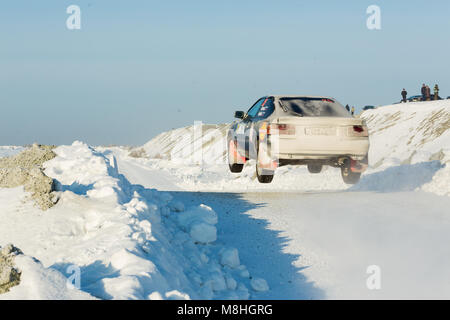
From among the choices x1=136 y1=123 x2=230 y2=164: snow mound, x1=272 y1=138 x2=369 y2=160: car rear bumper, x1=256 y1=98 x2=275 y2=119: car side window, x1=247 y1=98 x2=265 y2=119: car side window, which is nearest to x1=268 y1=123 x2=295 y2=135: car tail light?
x1=272 y1=138 x2=369 y2=160: car rear bumper

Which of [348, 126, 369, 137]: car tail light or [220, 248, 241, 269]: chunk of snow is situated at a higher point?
[348, 126, 369, 137]: car tail light

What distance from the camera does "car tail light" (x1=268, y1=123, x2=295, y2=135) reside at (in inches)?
346

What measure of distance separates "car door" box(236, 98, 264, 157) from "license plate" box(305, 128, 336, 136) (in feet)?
4.30

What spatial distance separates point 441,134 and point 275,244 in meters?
21.1

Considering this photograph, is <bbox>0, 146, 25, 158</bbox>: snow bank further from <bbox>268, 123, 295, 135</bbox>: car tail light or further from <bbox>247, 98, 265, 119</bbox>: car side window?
<bbox>268, 123, 295, 135</bbox>: car tail light

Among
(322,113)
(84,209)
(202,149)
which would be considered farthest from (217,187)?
(202,149)

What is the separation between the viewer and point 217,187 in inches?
901

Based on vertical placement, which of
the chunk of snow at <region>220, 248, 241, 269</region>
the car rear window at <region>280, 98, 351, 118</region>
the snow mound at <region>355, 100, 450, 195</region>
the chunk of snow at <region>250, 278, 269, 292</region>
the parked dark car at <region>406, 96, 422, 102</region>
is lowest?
the chunk of snow at <region>250, 278, 269, 292</region>

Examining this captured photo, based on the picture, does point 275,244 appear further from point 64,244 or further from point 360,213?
point 64,244

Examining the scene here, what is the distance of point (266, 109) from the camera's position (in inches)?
386

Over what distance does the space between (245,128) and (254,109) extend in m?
0.64

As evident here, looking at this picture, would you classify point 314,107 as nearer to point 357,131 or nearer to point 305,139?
point 357,131

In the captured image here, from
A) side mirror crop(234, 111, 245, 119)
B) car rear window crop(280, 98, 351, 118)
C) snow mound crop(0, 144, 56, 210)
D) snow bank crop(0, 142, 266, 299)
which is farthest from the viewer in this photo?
side mirror crop(234, 111, 245, 119)

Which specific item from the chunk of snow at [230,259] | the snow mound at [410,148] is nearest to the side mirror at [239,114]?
the chunk of snow at [230,259]
